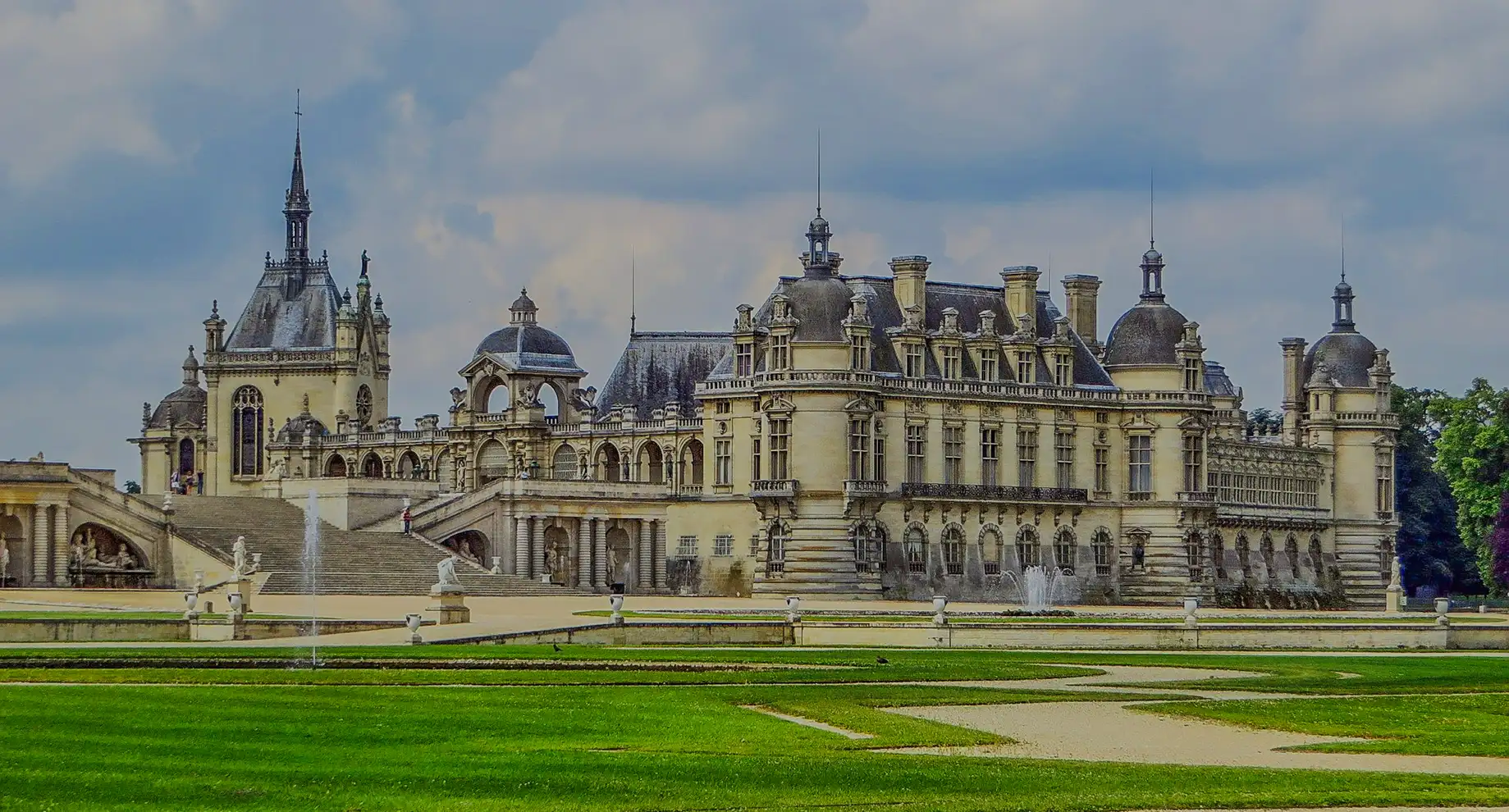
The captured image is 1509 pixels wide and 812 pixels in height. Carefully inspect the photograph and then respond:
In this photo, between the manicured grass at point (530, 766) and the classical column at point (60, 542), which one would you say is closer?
the manicured grass at point (530, 766)

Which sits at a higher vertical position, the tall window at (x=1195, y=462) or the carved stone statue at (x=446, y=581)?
the tall window at (x=1195, y=462)

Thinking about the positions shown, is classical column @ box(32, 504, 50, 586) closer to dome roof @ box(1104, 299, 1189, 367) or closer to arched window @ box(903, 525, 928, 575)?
arched window @ box(903, 525, 928, 575)

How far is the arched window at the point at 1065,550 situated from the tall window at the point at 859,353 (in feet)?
37.7

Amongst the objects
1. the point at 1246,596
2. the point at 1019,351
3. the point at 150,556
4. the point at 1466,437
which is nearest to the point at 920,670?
the point at 150,556

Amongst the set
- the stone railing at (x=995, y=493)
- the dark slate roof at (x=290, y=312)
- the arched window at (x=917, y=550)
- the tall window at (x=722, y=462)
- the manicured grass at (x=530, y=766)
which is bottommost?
the manicured grass at (x=530, y=766)

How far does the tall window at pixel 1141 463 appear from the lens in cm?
10081

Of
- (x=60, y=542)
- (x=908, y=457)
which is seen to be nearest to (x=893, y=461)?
(x=908, y=457)

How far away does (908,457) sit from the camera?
94562 mm

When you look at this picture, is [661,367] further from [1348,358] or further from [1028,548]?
A: [1348,358]

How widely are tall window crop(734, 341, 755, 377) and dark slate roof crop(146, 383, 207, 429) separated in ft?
150

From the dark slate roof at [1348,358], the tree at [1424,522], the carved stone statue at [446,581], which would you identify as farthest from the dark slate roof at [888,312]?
the tree at [1424,522]

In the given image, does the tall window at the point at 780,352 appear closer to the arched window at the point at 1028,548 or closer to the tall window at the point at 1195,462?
the arched window at the point at 1028,548

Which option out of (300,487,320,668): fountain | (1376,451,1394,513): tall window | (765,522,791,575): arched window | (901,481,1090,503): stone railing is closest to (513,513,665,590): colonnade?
(765,522,791,575): arched window

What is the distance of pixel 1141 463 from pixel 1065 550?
420 cm
